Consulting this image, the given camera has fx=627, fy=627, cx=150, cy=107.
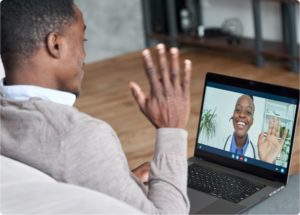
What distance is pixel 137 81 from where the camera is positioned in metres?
4.79

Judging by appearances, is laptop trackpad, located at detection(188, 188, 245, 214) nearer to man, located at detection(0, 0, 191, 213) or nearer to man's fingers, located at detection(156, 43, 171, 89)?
man, located at detection(0, 0, 191, 213)

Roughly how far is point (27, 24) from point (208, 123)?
74 cm

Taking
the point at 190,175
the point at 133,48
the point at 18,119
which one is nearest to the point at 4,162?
the point at 18,119

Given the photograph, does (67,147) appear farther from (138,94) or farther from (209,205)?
(209,205)

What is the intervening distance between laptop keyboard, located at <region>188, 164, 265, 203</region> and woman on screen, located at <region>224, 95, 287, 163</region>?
0.24 feet

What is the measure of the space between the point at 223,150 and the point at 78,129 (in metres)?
0.72

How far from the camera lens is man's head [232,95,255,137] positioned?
64.9 inches

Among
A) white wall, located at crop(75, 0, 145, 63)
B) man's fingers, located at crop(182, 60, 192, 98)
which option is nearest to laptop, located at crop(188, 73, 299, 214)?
man's fingers, located at crop(182, 60, 192, 98)

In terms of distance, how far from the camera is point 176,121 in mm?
1188

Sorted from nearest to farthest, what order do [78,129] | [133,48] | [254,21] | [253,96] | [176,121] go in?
[78,129]
[176,121]
[253,96]
[254,21]
[133,48]

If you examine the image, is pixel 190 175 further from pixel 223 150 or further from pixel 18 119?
pixel 18 119

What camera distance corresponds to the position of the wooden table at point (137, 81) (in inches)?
139

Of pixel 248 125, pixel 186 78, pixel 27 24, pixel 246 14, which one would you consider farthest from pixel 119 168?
pixel 246 14

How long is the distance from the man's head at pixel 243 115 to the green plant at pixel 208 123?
7 cm
